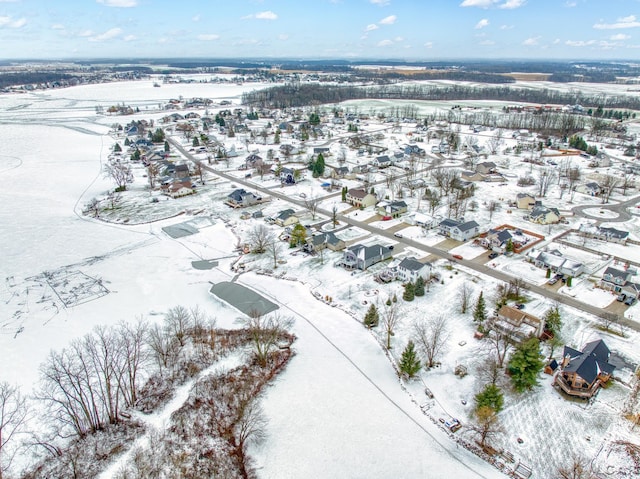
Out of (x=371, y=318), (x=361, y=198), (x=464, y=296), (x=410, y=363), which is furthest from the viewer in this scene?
(x=361, y=198)

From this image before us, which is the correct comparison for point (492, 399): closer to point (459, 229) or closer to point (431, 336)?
point (431, 336)

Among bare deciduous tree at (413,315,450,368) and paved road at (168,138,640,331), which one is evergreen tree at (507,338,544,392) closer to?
bare deciduous tree at (413,315,450,368)

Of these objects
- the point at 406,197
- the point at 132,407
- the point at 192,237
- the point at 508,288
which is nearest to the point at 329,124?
the point at 406,197

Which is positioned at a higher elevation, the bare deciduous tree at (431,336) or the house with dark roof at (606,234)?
the house with dark roof at (606,234)

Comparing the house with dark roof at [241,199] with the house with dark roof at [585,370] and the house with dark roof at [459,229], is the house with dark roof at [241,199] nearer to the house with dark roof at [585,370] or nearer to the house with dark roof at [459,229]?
the house with dark roof at [459,229]

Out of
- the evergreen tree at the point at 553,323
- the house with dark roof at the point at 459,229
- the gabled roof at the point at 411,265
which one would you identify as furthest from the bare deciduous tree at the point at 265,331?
the house with dark roof at the point at 459,229

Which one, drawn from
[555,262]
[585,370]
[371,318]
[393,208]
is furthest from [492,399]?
[393,208]

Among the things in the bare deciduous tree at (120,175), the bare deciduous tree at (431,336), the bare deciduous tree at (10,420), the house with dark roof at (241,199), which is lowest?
the bare deciduous tree at (10,420)
